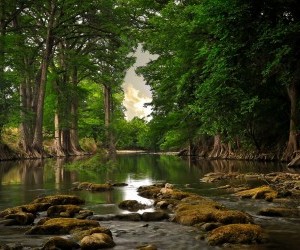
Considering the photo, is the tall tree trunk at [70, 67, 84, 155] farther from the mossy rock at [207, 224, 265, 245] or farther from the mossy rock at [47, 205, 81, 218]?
the mossy rock at [207, 224, 265, 245]

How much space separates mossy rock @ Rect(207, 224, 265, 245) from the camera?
6.82m

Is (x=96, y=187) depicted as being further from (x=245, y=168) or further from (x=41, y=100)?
(x=41, y=100)

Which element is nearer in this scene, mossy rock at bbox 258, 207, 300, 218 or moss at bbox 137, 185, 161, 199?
mossy rock at bbox 258, 207, 300, 218

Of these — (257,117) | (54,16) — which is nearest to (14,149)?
(54,16)

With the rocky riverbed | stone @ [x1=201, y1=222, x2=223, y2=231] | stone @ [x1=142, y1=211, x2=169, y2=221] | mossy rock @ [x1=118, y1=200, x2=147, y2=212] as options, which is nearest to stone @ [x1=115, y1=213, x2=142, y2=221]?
the rocky riverbed

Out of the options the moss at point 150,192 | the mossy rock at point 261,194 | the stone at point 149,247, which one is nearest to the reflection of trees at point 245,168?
the moss at point 150,192

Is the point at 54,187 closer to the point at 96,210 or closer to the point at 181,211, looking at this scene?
the point at 96,210

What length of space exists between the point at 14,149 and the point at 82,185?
76.7ft

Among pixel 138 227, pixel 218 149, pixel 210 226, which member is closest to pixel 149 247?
pixel 210 226

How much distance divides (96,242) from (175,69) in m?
21.9

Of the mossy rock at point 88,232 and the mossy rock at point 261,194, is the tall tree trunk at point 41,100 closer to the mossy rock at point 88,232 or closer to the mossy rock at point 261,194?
the mossy rock at point 261,194

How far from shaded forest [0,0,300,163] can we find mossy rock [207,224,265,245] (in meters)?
9.30

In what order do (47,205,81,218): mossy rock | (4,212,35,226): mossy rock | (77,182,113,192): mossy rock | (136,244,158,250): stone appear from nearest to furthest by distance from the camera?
1. (136,244,158,250): stone
2. (4,212,35,226): mossy rock
3. (47,205,81,218): mossy rock
4. (77,182,113,192): mossy rock

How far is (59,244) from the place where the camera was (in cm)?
655
